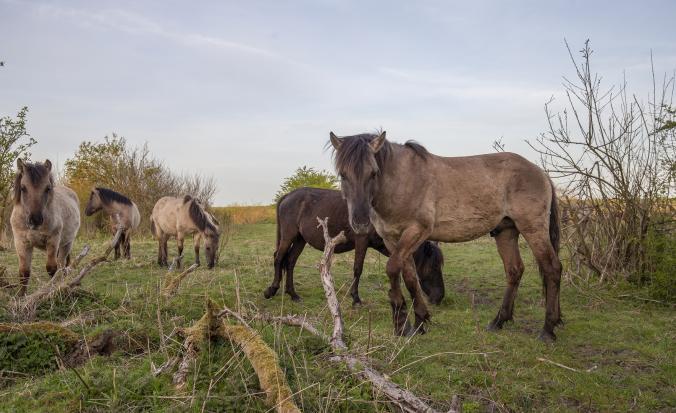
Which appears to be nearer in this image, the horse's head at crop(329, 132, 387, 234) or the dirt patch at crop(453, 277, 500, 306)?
the horse's head at crop(329, 132, 387, 234)

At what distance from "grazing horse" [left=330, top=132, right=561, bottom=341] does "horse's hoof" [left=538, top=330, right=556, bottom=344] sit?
16mm

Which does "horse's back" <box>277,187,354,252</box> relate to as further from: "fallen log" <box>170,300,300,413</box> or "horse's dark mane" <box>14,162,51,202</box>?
"fallen log" <box>170,300,300,413</box>

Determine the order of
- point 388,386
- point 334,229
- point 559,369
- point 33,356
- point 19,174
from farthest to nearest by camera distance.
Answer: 1. point 334,229
2. point 19,174
3. point 559,369
4. point 33,356
5. point 388,386

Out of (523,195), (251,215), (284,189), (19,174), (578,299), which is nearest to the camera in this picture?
(523,195)

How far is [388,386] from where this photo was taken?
3.28 metres

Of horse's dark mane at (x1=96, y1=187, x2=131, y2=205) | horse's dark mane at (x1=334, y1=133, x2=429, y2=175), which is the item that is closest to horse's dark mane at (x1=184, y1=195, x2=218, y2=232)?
horse's dark mane at (x1=96, y1=187, x2=131, y2=205)

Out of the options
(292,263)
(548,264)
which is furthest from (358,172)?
(292,263)

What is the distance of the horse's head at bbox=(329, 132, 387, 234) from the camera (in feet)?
17.7

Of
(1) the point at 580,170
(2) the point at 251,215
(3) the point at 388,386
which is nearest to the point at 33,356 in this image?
(3) the point at 388,386

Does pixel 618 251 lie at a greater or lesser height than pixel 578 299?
greater

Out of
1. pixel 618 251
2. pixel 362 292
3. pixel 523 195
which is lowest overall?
pixel 362 292

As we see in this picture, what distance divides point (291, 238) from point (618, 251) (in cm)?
579

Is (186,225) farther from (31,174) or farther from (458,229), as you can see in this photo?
(458,229)

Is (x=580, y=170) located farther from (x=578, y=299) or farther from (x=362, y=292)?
(x=362, y=292)
